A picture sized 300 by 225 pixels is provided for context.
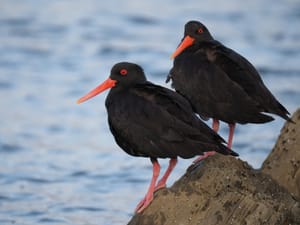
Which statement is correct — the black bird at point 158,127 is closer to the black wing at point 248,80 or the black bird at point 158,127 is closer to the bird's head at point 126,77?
the bird's head at point 126,77

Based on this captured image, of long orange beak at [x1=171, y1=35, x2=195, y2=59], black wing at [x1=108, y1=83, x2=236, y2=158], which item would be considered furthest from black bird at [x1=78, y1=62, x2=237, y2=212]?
long orange beak at [x1=171, y1=35, x2=195, y2=59]

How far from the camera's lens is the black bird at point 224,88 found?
30.0 ft

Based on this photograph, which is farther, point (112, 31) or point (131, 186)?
point (112, 31)

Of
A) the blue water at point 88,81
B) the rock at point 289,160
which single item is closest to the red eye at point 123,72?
the rock at point 289,160

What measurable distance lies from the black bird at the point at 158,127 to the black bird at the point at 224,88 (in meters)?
0.82

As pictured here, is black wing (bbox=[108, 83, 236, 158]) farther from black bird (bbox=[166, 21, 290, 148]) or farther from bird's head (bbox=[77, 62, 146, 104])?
black bird (bbox=[166, 21, 290, 148])

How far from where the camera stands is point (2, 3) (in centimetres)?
2300

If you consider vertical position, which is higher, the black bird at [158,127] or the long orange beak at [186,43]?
the long orange beak at [186,43]

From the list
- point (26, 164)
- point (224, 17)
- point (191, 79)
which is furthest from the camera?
point (224, 17)

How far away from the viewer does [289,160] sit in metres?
9.77

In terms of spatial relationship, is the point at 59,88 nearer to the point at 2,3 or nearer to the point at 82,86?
the point at 82,86

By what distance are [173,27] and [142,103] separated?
42.5ft

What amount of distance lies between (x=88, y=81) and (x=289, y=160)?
8.40 meters

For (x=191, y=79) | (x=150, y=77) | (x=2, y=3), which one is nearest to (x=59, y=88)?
(x=150, y=77)
